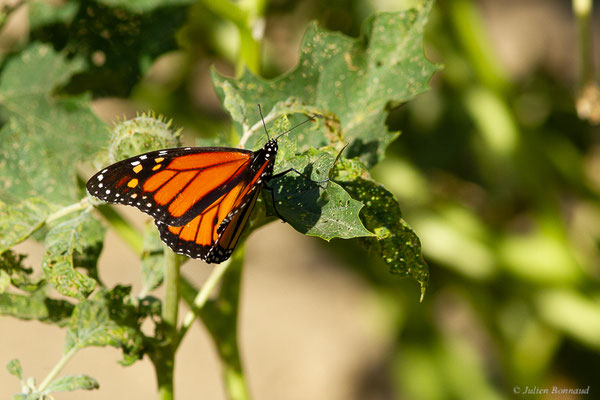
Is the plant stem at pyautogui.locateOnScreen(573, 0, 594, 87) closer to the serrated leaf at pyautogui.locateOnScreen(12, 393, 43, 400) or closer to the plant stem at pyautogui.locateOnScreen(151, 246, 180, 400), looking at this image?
the plant stem at pyautogui.locateOnScreen(151, 246, 180, 400)

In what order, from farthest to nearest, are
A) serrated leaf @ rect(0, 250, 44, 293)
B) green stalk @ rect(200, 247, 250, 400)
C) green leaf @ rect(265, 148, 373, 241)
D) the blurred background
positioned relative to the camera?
the blurred background
green stalk @ rect(200, 247, 250, 400)
serrated leaf @ rect(0, 250, 44, 293)
green leaf @ rect(265, 148, 373, 241)

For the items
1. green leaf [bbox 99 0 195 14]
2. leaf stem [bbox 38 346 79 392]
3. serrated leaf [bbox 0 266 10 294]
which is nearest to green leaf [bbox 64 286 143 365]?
leaf stem [bbox 38 346 79 392]

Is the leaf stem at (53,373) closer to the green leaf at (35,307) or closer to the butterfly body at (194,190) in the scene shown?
the green leaf at (35,307)

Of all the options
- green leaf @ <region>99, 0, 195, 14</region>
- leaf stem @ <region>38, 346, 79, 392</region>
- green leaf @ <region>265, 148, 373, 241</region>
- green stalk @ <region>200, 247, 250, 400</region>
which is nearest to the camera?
green leaf @ <region>265, 148, 373, 241</region>

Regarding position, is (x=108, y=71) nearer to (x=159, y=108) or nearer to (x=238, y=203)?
(x=238, y=203)

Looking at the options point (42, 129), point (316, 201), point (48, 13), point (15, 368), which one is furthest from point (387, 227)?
point (48, 13)

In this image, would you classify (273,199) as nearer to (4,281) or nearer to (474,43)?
(4,281)
